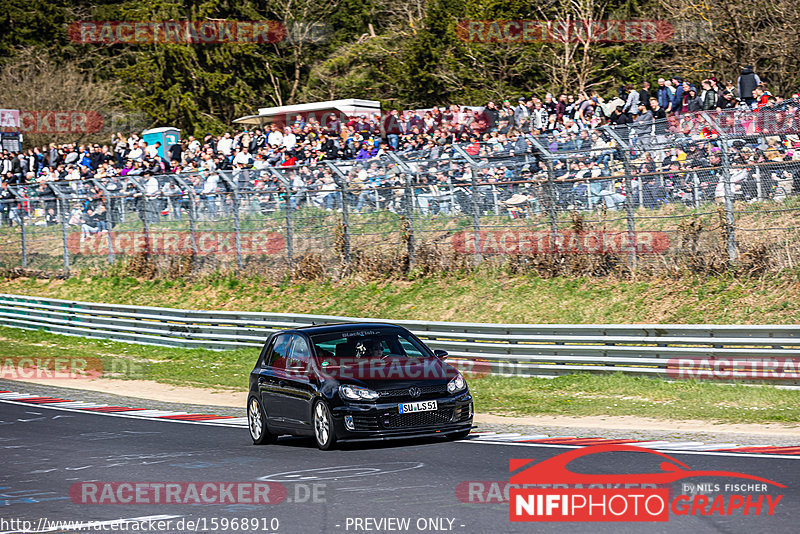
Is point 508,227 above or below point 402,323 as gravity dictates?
above

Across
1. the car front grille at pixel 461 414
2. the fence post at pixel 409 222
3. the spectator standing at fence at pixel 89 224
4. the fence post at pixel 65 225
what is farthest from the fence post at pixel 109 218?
the car front grille at pixel 461 414

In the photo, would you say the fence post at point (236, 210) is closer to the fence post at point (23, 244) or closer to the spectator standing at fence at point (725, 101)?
the fence post at point (23, 244)

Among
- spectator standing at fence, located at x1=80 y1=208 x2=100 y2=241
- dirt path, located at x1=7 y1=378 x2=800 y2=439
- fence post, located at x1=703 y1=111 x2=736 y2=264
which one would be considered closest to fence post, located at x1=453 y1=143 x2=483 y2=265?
fence post, located at x1=703 y1=111 x2=736 y2=264

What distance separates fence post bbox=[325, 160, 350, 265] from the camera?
2467 centimetres

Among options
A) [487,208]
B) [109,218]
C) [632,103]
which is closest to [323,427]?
[487,208]

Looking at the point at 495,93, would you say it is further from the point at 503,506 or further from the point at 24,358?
the point at 503,506

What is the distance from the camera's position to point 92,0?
225 ft

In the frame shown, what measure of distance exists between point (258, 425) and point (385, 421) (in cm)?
228

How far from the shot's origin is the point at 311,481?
964 cm

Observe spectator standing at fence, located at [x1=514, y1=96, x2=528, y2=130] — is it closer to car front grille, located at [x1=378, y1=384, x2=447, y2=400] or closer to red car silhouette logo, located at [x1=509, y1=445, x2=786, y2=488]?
car front grille, located at [x1=378, y1=384, x2=447, y2=400]

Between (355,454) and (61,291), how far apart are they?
22887mm

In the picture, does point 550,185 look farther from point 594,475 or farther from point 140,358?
point 594,475

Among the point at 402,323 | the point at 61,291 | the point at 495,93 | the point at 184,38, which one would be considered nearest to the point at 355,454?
the point at 402,323

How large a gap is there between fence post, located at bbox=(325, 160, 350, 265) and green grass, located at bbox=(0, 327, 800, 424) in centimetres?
386
